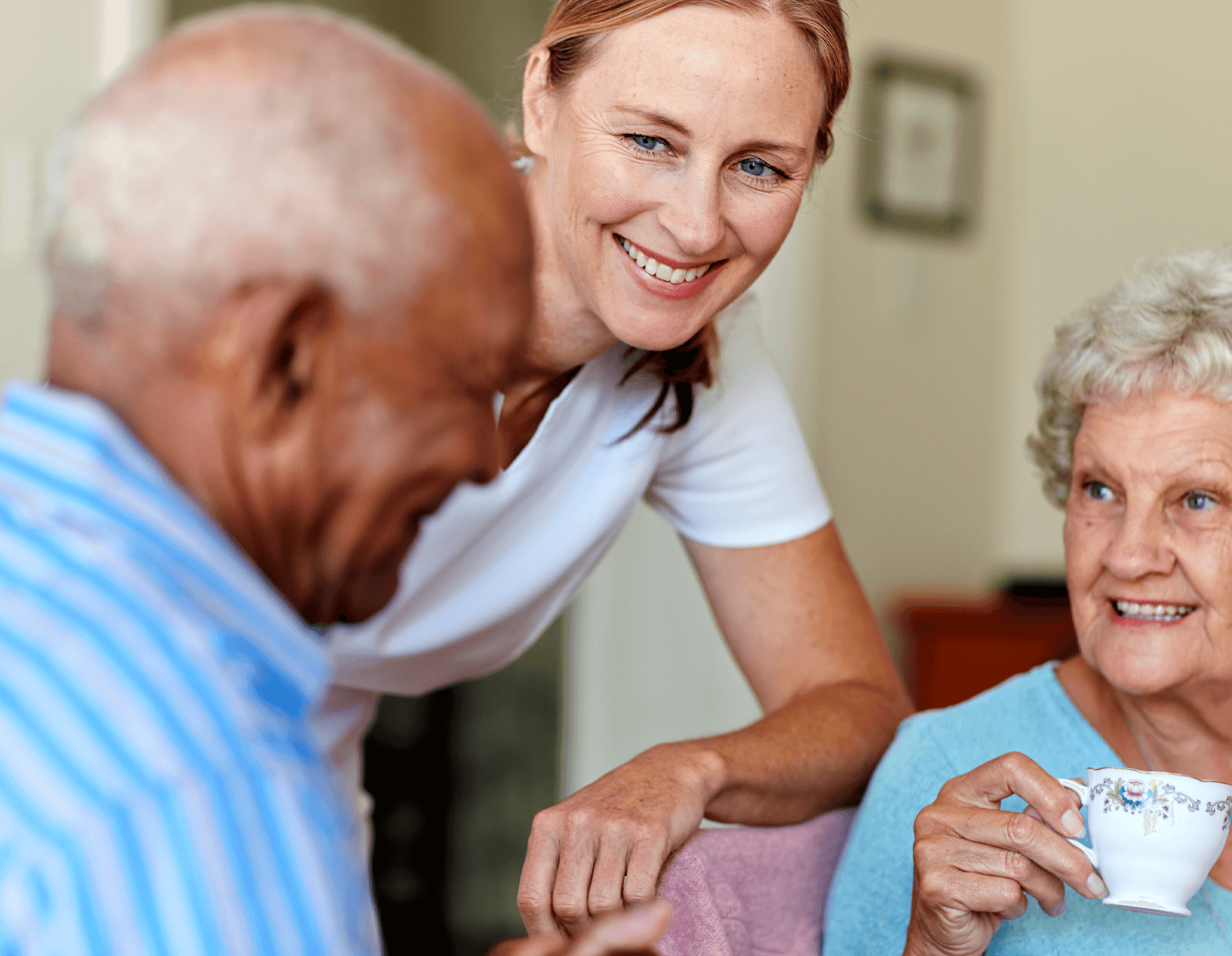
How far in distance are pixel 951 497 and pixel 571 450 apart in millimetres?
2443

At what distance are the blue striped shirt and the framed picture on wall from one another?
2928mm

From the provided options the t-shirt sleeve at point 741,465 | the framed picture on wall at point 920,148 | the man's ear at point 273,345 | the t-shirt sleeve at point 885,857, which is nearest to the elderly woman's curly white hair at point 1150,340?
the t-shirt sleeve at point 741,465

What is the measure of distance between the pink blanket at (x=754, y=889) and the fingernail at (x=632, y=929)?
48 centimetres

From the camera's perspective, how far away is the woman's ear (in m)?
1.28

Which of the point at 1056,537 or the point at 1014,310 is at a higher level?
the point at 1014,310

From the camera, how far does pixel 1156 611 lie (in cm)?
131

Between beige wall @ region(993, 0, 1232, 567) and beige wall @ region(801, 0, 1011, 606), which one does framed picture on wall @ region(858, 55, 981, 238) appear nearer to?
beige wall @ region(801, 0, 1011, 606)

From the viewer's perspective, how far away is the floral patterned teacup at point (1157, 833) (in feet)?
3.41

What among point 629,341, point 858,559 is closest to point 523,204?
point 629,341

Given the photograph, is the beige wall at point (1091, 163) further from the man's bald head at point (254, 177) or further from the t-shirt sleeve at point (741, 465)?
the man's bald head at point (254, 177)

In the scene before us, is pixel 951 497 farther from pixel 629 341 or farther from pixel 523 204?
pixel 523 204

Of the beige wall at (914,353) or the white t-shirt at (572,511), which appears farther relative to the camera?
the beige wall at (914,353)

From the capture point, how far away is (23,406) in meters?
0.58

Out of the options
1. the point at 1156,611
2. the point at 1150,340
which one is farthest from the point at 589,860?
the point at 1150,340
